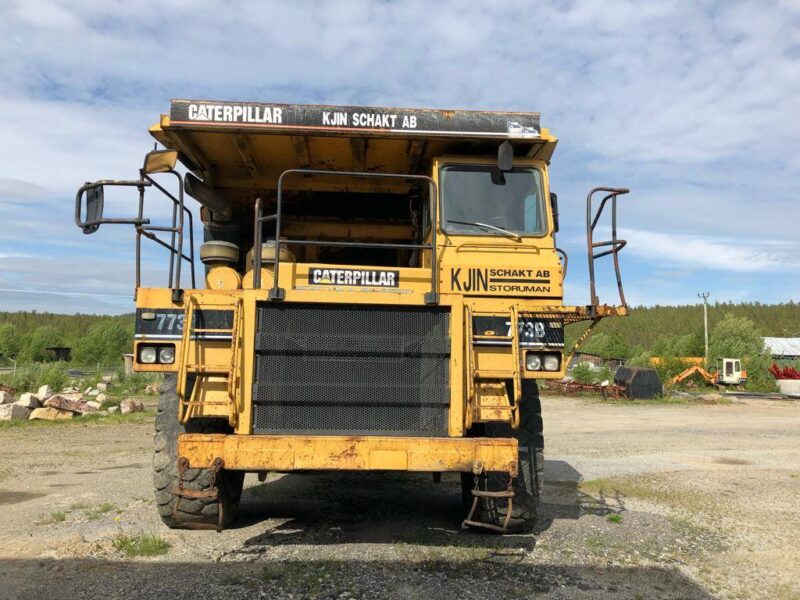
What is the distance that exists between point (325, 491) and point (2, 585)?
12.2 feet

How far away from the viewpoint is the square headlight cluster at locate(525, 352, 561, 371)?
199 inches

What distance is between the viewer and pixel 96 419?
15.8 metres

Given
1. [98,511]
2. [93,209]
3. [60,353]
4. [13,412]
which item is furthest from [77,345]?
[93,209]

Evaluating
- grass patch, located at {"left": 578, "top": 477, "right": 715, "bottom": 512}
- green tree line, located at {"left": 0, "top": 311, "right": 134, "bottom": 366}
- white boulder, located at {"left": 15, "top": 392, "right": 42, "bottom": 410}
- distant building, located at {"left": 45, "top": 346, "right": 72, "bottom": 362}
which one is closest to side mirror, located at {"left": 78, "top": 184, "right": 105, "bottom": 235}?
grass patch, located at {"left": 578, "top": 477, "right": 715, "bottom": 512}

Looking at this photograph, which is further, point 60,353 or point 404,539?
point 60,353

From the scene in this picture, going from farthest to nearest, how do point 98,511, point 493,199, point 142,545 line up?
point 98,511, point 493,199, point 142,545

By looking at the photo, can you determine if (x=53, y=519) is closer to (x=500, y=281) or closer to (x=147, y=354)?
(x=147, y=354)

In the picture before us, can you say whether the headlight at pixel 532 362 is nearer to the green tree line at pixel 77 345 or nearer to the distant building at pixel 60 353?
the green tree line at pixel 77 345

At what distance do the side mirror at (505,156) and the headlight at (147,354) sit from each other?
3404 mm

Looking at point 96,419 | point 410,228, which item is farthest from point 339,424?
point 96,419

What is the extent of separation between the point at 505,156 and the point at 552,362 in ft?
6.30

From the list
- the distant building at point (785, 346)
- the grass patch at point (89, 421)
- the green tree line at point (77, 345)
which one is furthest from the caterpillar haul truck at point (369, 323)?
the distant building at point (785, 346)

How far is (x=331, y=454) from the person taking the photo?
4328 mm

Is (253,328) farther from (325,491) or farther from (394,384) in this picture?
(325,491)
